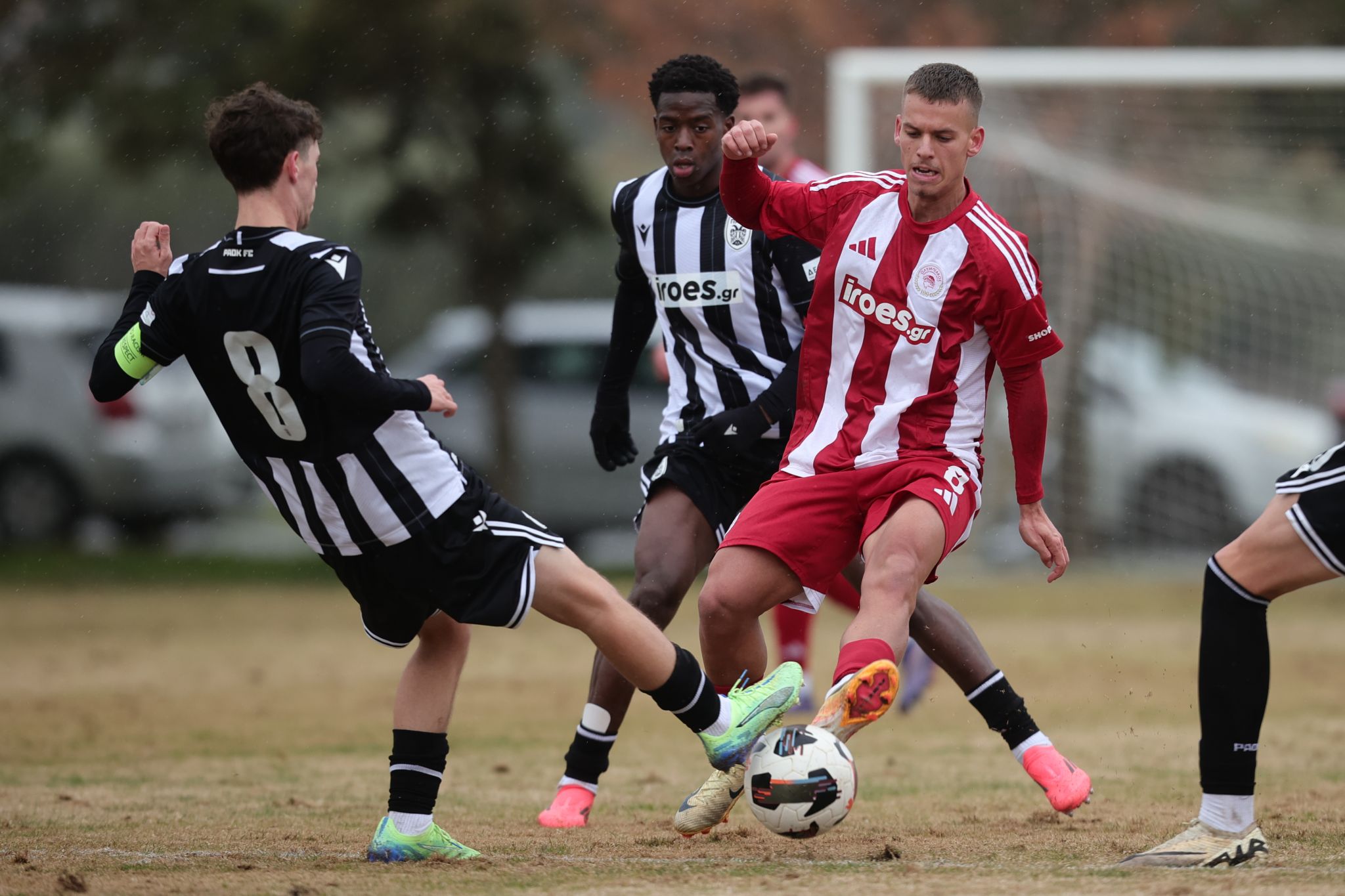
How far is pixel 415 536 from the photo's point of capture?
420 cm

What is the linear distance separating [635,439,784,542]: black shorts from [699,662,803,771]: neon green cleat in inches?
31.5

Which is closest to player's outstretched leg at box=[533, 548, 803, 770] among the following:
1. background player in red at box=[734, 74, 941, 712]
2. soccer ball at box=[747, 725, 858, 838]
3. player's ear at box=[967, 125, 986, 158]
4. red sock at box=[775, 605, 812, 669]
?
soccer ball at box=[747, 725, 858, 838]

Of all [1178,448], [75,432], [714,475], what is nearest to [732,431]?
[714,475]

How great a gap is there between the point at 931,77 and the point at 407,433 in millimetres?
1786

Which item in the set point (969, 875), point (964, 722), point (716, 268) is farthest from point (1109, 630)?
point (969, 875)

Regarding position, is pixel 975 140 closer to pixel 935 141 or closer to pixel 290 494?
pixel 935 141

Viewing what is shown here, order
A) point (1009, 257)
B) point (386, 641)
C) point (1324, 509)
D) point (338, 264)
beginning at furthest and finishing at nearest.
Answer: point (1009, 257)
point (386, 641)
point (338, 264)
point (1324, 509)

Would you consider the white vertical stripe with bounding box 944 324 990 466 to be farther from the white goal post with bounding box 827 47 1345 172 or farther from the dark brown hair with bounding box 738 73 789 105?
the white goal post with bounding box 827 47 1345 172

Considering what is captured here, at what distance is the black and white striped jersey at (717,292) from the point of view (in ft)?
17.6

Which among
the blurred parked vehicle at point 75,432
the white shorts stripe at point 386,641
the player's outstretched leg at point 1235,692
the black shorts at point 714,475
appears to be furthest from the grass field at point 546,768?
the blurred parked vehicle at point 75,432

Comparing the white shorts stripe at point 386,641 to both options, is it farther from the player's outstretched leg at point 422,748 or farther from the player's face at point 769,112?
the player's face at point 769,112

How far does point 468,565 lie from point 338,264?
0.84 metres

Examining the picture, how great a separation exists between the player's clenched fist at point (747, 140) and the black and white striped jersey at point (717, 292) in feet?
2.07

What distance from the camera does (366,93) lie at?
52.0ft
